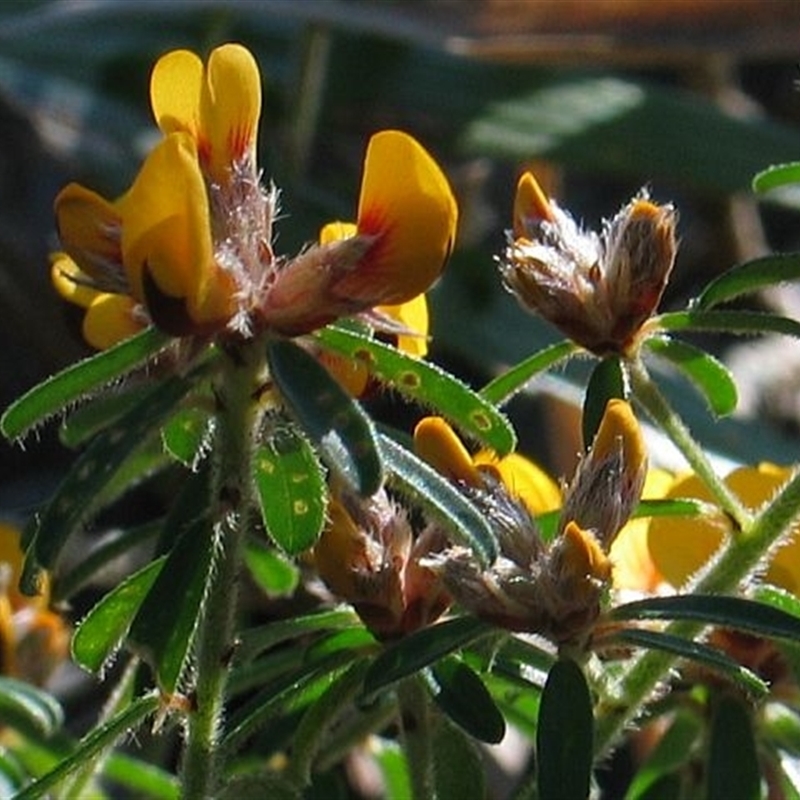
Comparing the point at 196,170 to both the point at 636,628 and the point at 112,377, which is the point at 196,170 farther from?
the point at 636,628

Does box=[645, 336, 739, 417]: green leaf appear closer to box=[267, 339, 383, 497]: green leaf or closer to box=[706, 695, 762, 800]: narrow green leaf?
box=[706, 695, 762, 800]: narrow green leaf

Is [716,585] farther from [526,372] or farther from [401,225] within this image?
[401,225]

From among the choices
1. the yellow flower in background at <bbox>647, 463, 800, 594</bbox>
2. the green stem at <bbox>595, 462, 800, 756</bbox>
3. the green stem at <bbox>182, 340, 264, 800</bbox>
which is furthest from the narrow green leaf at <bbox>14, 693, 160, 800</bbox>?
the yellow flower in background at <bbox>647, 463, 800, 594</bbox>

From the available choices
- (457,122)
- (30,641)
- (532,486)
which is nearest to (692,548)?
(532,486)

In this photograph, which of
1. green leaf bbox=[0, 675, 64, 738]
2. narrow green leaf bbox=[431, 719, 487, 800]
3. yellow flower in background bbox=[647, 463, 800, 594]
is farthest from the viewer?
green leaf bbox=[0, 675, 64, 738]

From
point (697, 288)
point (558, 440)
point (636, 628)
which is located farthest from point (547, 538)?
point (697, 288)

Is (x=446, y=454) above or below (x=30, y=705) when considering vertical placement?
above

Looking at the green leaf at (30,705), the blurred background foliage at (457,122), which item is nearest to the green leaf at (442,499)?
the green leaf at (30,705)
